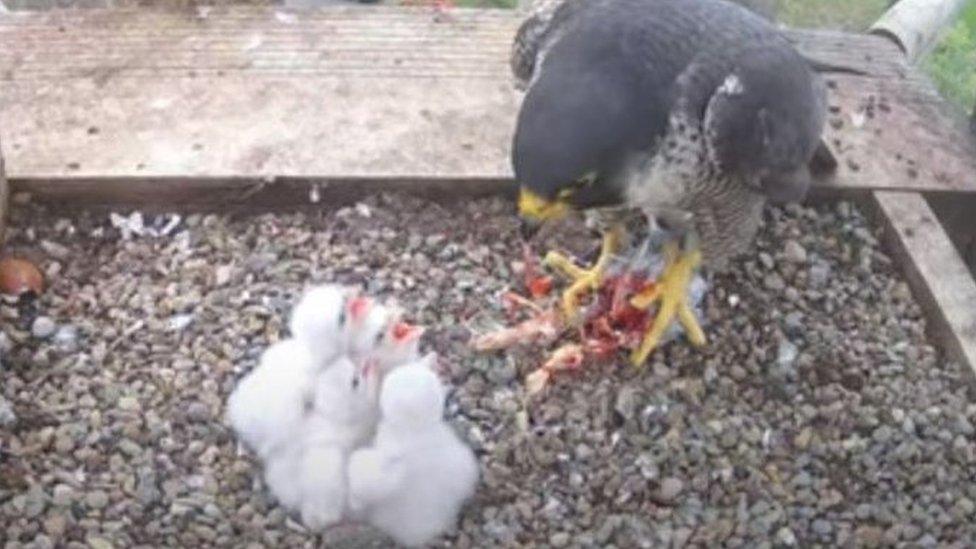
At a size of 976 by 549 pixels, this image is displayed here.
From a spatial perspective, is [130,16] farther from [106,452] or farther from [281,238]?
[106,452]

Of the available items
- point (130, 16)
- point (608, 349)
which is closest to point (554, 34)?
point (608, 349)

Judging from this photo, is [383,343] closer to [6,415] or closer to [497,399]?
[497,399]

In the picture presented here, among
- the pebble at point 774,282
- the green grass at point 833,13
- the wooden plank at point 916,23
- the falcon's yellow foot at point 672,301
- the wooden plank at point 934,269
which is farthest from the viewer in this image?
the green grass at point 833,13

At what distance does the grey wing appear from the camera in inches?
120

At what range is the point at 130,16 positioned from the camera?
3.86 meters

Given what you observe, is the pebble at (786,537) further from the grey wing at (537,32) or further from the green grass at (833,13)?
the green grass at (833,13)

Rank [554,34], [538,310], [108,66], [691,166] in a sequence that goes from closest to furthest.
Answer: [691,166]
[554,34]
[538,310]
[108,66]

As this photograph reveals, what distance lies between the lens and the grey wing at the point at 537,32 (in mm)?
3047

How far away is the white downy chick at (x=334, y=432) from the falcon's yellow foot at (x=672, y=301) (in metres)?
0.73

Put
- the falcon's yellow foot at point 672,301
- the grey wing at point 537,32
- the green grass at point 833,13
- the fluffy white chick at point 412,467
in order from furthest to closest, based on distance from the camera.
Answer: the green grass at point 833,13, the falcon's yellow foot at point 672,301, the grey wing at point 537,32, the fluffy white chick at point 412,467

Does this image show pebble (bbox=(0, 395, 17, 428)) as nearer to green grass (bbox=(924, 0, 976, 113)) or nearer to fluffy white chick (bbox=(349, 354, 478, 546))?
fluffy white chick (bbox=(349, 354, 478, 546))

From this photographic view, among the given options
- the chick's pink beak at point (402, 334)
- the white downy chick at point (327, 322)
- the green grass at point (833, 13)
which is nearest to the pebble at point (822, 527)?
the chick's pink beak at point (402, 334)

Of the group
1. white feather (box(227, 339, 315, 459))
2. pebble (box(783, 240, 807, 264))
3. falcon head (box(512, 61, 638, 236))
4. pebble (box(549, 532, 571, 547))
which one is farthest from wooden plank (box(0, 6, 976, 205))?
pebble (box(549, 532, 571, 547))

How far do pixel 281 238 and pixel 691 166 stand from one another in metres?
0.98
